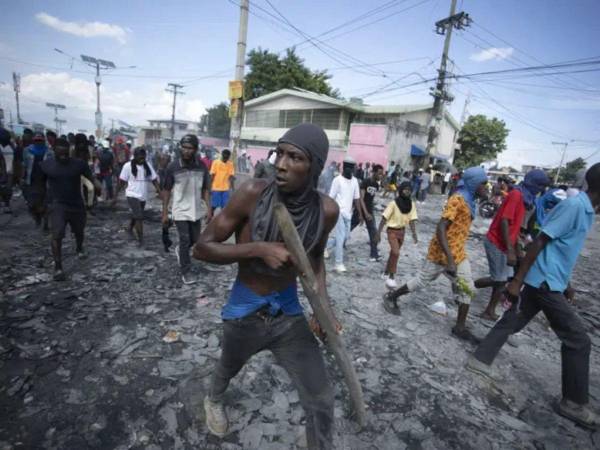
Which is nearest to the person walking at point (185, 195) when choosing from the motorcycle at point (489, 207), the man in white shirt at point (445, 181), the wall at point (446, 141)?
the motorcycle at point (489, 207)

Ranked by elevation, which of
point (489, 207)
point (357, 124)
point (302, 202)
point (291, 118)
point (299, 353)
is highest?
point (291, 118)

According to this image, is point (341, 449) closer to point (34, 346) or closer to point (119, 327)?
point (119, 327)

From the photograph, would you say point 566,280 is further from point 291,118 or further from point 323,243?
point 291,118

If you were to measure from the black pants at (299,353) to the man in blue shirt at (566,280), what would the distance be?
2.07 meters

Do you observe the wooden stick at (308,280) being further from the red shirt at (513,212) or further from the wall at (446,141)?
the wall at (446,141)

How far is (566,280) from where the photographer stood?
2805 mm

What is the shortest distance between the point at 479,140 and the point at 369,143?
18.5 metres

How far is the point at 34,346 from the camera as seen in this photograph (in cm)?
309

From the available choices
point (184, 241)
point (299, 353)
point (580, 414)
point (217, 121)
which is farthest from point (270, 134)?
point (217, 121)

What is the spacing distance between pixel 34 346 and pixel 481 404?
413 centimetres

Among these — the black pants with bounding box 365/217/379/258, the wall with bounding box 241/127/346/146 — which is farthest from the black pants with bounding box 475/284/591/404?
the wall with bounding box 241/127/346/146

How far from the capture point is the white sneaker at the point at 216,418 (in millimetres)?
2232

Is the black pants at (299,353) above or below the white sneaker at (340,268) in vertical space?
above

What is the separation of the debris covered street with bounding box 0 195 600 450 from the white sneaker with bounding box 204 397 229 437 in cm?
8
